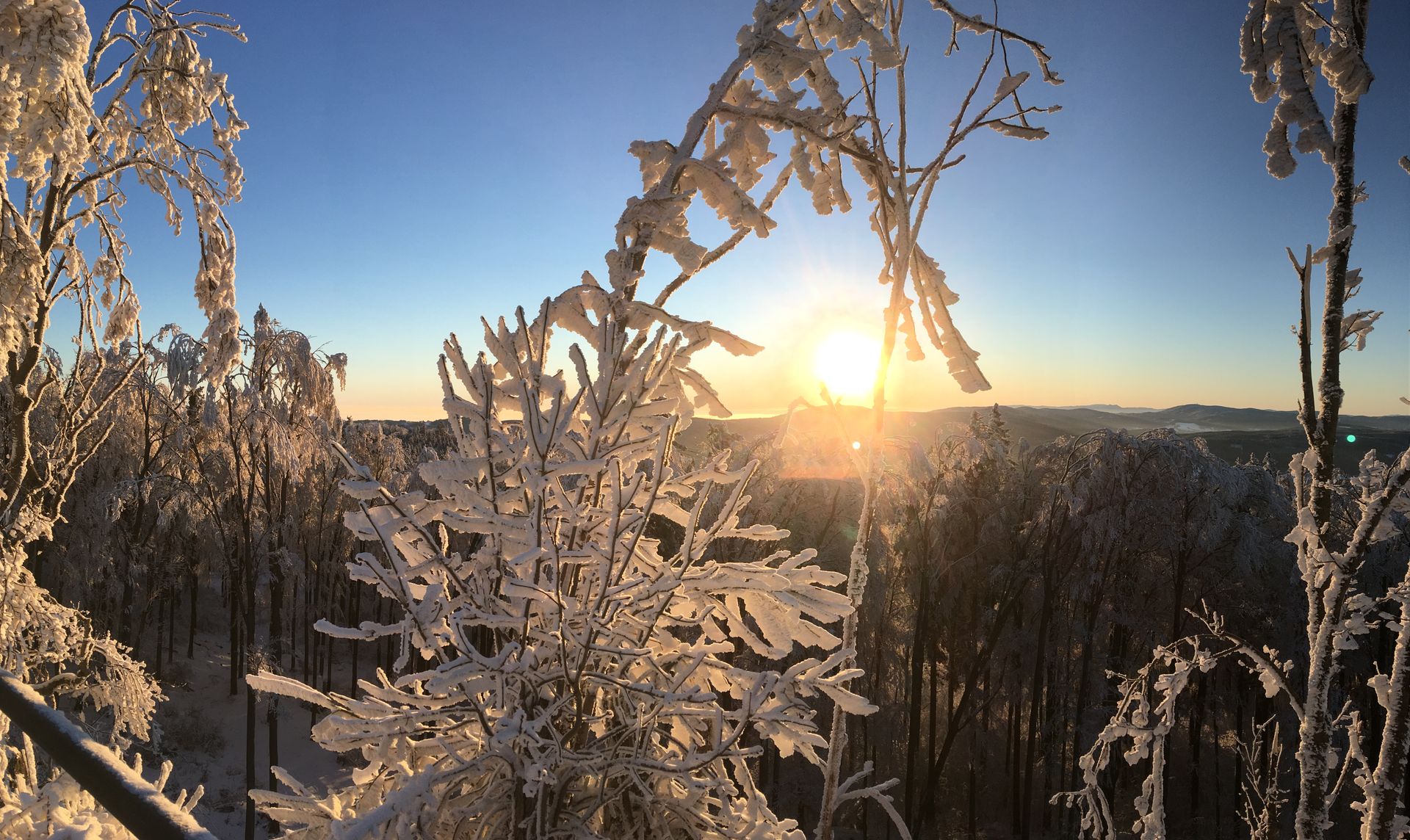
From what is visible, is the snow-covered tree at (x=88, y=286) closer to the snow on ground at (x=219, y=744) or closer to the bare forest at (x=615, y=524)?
the bare forest at (x=615, y=524)

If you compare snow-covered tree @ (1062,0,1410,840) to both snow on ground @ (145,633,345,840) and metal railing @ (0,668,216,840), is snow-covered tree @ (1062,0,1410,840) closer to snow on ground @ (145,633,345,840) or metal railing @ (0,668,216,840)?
metal railing @ (0,668,216,840)

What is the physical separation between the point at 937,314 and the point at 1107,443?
18.7 m

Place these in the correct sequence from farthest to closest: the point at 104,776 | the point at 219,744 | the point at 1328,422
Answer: the point at 219,744
the point at 1328,422
the point at 104,776

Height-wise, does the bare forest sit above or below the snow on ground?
above

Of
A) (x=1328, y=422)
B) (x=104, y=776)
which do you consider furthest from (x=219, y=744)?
(x=1328, y=422)

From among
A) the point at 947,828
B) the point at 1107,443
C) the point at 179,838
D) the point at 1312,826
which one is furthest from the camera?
the point at 947,828

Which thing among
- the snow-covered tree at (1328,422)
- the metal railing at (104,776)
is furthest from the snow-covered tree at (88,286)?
the snow-covered tree at (1328,422)

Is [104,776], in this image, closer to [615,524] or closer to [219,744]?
[615,524]

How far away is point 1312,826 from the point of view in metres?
3.14

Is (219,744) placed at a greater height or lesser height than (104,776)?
lesser

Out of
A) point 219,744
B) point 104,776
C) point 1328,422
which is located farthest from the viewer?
point 219,744

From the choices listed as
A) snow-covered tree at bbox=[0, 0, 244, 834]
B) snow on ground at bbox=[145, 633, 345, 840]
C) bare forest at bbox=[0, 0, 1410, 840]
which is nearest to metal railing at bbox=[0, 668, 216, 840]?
bare forest at bbox=[0, 0, 1410, 840]

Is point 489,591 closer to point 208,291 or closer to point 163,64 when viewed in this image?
point 208,291

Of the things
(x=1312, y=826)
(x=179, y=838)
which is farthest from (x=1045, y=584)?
(x=179, y=838)
